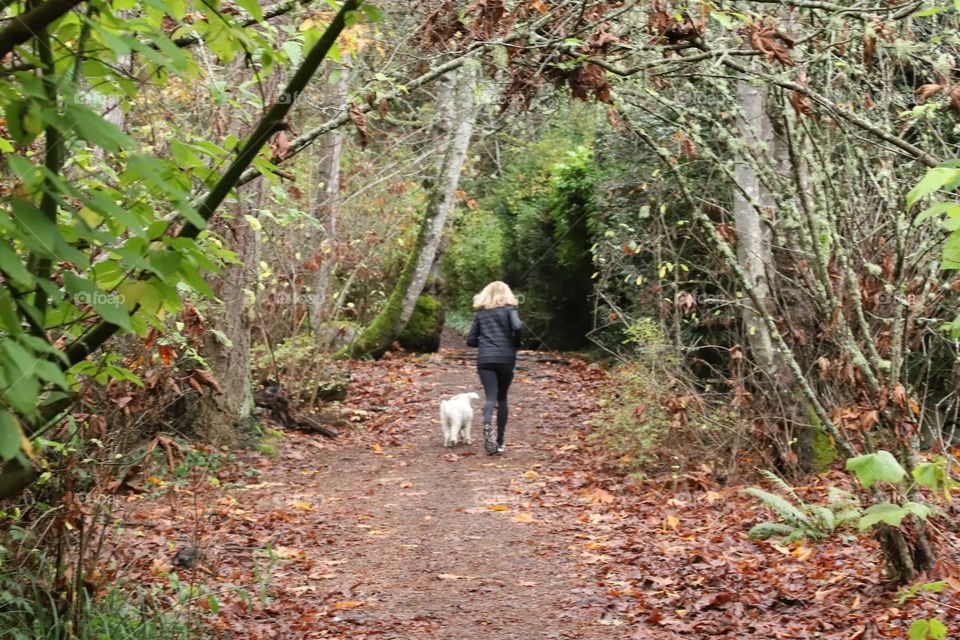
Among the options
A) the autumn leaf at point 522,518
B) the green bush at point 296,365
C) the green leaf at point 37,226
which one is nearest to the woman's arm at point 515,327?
the green bush at point 296,365

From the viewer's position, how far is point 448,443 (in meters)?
13.1

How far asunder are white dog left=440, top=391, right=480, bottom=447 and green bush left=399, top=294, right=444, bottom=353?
28.0ft

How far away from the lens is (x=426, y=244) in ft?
65.2

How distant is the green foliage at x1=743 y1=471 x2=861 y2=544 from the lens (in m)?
7.65

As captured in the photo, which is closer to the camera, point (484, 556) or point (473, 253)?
point (484, 556)

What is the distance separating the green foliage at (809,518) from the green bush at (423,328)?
14033 millimetres

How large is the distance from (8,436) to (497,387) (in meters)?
11.0

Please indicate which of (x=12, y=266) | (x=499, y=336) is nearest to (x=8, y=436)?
(x=12, y=266)

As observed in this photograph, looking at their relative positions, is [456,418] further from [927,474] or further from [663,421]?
[927,474]

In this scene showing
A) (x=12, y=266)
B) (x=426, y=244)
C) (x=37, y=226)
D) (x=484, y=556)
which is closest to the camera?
(x=12, y=266)

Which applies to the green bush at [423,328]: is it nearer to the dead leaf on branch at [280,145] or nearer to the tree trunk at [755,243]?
the tree trunk at [755,243]

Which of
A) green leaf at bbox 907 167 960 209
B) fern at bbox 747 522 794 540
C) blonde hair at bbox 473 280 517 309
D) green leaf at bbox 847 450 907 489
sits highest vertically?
green leaf at bbox 907 167 960 209

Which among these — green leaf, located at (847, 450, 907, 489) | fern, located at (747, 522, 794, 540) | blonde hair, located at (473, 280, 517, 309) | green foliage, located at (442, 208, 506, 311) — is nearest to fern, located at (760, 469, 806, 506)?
fern, located at (747, 522, 794, 540)

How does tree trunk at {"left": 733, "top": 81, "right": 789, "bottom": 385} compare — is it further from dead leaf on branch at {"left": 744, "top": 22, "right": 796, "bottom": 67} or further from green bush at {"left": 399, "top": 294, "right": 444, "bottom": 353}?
green bush at {"left": 399, "top": 294, "right": 444, "bottom": 353}
